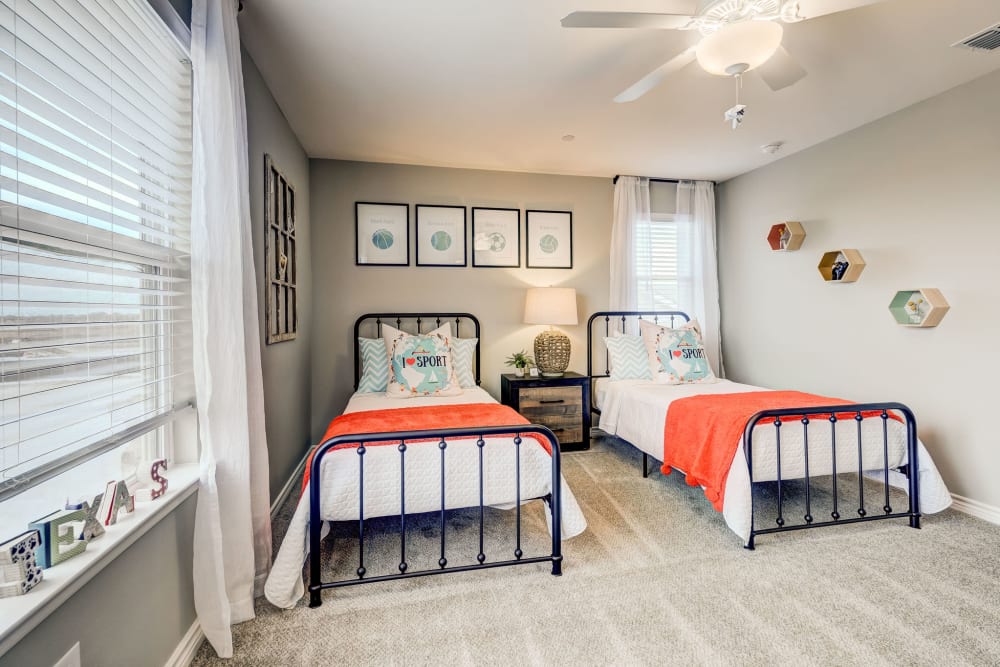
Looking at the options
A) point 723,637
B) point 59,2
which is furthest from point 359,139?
point 723,637

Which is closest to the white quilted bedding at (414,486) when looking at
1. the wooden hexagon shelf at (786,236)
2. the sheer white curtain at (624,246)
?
the sheer white curtain at (624,246)

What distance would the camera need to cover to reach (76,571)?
1055 mm

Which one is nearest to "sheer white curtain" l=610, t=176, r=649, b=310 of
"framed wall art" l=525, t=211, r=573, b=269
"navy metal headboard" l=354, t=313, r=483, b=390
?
"framed wall art" l=525, t=211, r=573, b=269

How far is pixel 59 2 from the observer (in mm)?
1080

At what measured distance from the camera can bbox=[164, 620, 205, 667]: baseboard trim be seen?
148 centimetres

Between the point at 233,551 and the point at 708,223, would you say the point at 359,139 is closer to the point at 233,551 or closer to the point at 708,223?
the point at 233,551

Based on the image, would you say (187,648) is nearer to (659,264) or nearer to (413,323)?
(413,323)

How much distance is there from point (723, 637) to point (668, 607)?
8.7 inches

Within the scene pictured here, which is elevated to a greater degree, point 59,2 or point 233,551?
point 59,2

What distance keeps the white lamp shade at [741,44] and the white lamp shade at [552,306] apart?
2.34 metres

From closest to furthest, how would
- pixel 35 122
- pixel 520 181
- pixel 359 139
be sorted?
pixel 35 122 → pixel 359 139 → pixel 520 181

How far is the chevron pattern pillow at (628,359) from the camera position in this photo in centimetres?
383

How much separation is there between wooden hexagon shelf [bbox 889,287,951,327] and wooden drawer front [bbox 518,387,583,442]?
7.10ft

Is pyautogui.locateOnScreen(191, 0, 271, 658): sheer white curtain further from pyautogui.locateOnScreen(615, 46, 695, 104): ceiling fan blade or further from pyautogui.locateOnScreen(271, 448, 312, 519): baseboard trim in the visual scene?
pyautogui.locateOnScreen(615, 46, 695, 104): ceiling fan blade
